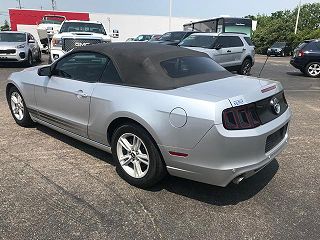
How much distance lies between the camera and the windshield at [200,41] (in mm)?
12078

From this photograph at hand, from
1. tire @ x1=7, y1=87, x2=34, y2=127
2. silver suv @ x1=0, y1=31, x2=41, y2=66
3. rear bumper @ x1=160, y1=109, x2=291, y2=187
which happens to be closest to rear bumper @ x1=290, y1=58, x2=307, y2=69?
silver suv @ x1=0, y1=31, x2=41, y2=66

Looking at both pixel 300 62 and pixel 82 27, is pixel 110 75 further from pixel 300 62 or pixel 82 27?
pixel 300 62

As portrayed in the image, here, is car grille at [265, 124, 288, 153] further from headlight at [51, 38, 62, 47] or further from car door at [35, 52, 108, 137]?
headlight at [51, 38, 62, 47]

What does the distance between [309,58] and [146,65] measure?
477 inches

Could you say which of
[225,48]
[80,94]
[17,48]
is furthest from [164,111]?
[17,48]

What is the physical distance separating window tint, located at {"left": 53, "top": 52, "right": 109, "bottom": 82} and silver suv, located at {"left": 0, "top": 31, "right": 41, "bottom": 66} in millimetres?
10109

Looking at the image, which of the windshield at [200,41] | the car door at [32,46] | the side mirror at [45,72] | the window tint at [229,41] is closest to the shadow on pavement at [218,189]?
the side mirror at [45,72]

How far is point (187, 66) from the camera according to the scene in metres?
4.12

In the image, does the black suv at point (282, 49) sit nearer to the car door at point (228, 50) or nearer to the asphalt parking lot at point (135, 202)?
the car door at point (228, 50)

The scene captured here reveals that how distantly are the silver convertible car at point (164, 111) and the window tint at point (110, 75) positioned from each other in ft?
0.04

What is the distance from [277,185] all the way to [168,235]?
1.59m

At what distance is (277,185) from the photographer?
12.6ft

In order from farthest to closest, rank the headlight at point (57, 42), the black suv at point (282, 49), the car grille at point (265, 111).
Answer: the black suv at point (282, 49), the headlight at point (57, 42), the car grille at point (265, 111)

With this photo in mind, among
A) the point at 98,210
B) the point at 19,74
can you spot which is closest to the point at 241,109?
the point at 98,210
